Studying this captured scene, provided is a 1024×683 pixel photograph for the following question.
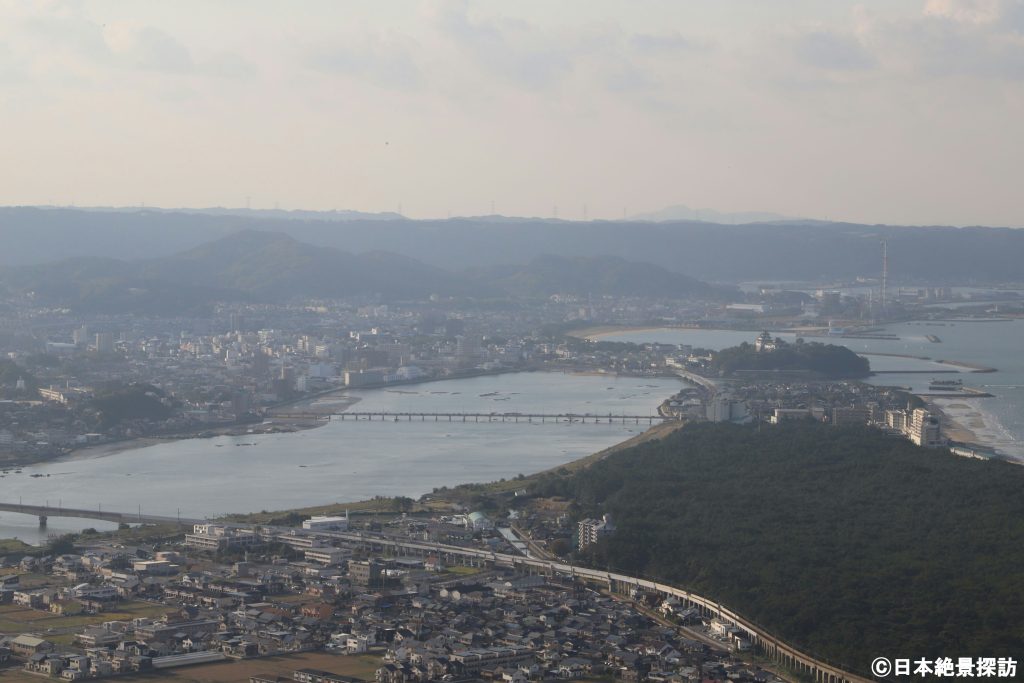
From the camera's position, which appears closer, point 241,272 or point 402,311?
point 402,311

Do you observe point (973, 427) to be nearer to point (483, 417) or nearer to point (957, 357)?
point (483, 417)

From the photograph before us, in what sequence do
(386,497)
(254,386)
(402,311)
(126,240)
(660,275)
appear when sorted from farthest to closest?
(126,240)
(660,275)
(402,311)
(254,386)
(386,497)

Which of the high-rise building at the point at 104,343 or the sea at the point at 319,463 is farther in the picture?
the high-rise building at the point at 104,343

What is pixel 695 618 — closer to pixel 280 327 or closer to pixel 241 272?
pixel 280 327

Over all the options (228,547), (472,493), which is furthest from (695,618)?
(472,493)

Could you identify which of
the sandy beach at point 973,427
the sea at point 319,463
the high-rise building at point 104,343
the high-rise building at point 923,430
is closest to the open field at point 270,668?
the sea at point 319,463

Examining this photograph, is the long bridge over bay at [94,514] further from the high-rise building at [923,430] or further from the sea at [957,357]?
the sea at [957,357]

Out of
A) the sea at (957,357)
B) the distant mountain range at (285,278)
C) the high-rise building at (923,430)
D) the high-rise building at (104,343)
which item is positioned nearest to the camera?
the high-rise building at (923,430)
